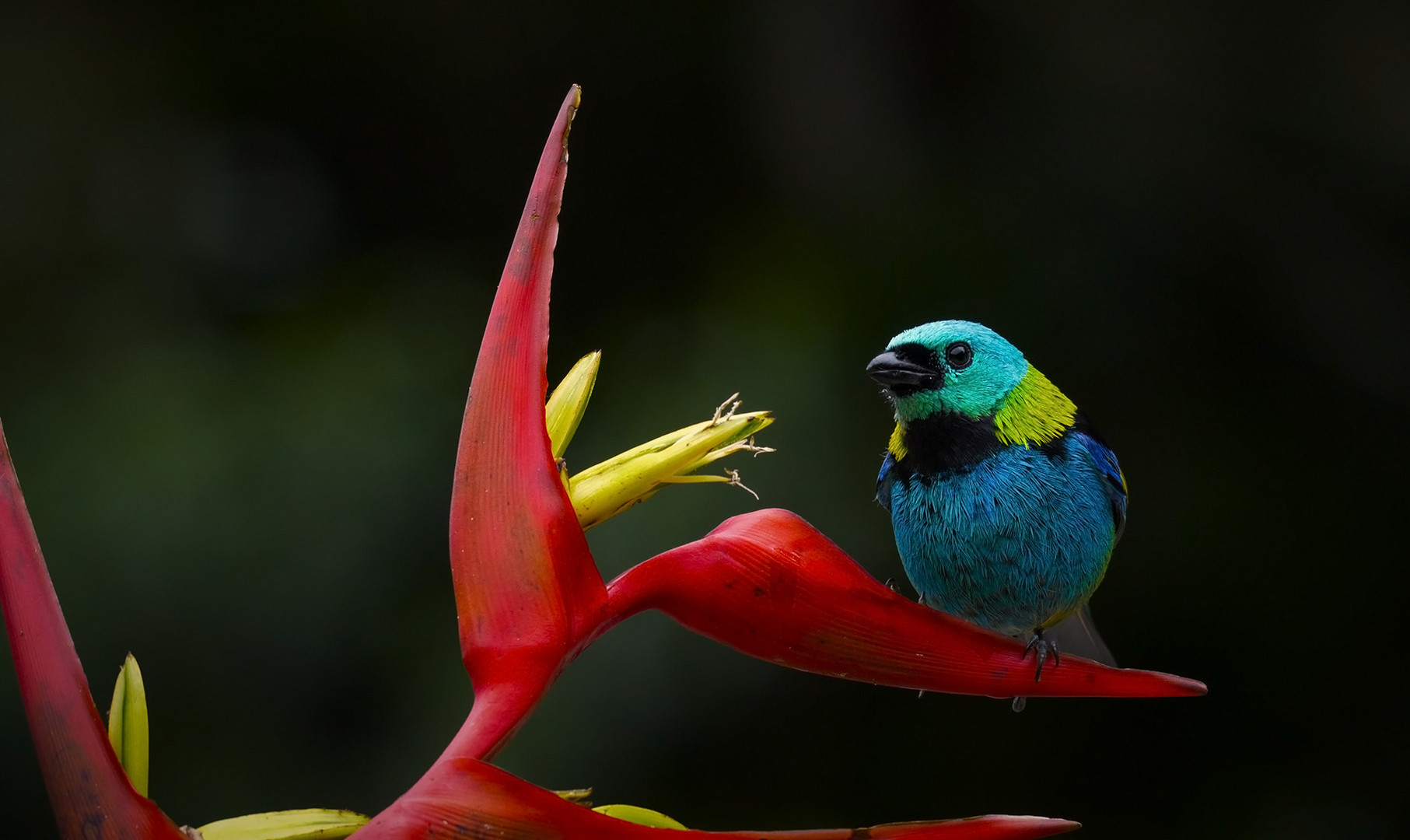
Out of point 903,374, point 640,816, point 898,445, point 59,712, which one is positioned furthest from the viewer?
point 898,445

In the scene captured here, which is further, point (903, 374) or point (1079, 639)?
point (1079, 639)

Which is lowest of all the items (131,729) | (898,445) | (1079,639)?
(1079,639)

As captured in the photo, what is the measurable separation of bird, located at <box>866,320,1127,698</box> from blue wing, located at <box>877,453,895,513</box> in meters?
0.02

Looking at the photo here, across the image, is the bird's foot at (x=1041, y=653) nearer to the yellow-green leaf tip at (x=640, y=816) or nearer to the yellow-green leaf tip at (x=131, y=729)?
the yellow-green leaf tip at (x=640, y=816)

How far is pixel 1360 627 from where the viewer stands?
200 centimetres

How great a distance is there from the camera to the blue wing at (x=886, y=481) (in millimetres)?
1135

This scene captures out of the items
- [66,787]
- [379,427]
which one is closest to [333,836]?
[66,787]

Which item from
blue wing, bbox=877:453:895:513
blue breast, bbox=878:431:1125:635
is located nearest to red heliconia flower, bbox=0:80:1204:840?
blue breast, bbox=878:431:1125:635

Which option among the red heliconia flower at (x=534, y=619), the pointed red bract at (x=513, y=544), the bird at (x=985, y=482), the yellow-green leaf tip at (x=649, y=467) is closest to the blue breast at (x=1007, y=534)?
the bird at (x=985, y=482)

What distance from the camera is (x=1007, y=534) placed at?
1021 mm

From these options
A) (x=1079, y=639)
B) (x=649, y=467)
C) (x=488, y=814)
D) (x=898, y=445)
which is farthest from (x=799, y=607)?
(x=1079, y=639)

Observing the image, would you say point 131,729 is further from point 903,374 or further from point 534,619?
point 903,374

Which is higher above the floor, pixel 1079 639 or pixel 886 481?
pixel 886 481

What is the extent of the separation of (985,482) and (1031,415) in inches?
3.3
